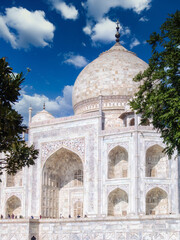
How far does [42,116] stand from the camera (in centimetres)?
2984

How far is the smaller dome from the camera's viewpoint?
29703 millimetres

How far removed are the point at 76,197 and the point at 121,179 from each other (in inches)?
183

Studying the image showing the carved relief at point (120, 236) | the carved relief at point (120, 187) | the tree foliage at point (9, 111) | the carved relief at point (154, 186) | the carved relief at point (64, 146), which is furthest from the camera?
the carved relief at point (64, 146)

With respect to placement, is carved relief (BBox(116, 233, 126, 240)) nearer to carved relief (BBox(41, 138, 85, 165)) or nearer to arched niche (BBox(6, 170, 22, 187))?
carved relief (BBox(41, 138, 85, 165))

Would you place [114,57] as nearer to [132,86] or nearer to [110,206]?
[132,86]

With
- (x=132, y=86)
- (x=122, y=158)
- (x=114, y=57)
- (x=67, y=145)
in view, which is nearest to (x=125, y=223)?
(x=122, y=158)

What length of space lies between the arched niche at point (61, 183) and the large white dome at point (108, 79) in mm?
3871

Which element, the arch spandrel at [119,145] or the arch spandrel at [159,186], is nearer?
the arch spandrel at [159,186]

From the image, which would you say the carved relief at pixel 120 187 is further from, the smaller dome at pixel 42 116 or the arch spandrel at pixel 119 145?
the smaller dome at pixel 42 116

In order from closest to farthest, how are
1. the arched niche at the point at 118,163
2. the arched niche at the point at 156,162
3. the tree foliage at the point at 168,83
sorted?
the tree foliage at the point at 168,83, the arched niche at the point at 156,162, the arched niche at the point at 118,163

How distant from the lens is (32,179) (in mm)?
26000

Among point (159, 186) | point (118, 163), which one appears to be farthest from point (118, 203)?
point (159, 186)

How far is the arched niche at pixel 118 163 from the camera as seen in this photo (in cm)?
2395

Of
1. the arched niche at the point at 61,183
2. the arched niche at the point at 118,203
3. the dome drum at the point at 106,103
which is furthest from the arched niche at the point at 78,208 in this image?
the dome drum at the point at 106,103
